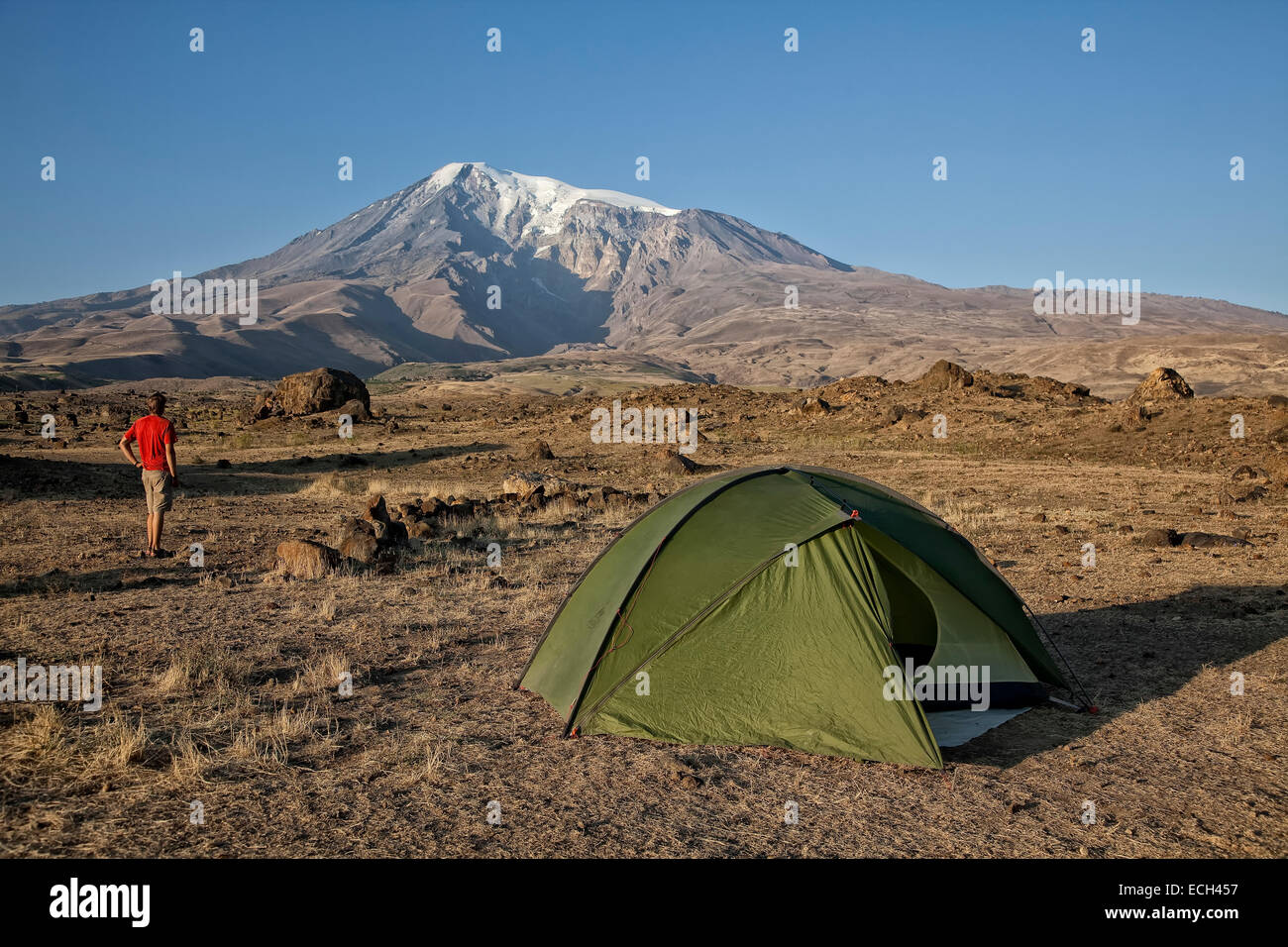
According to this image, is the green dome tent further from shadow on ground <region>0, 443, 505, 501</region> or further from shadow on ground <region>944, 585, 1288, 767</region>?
shadow on ground <region>0, 443, 505, 501</region>

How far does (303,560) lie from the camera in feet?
37.3

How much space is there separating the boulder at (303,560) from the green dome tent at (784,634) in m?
4.95

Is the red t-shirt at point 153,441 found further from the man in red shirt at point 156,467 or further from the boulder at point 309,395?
the boulder at point 309,395

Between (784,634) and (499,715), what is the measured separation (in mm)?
2289

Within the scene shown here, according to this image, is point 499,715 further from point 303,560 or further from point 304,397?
point 304,397

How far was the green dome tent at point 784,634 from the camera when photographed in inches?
248

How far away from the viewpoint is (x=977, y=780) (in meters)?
5.84

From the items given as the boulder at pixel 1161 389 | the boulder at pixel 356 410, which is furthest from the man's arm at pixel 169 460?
the boulder at pixel 1161 389

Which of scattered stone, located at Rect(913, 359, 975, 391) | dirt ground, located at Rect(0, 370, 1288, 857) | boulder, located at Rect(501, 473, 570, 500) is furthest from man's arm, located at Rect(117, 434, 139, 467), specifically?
scattered stone, located at Rect(913, 359, 975, 391)

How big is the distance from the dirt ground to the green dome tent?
0.75 ft

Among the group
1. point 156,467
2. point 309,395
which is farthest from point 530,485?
point 309,395

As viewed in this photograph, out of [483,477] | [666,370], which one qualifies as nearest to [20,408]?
[483,477]

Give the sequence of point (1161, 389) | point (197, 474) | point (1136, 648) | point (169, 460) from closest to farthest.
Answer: point (1136, 648) < point (169, 460) < point (197, 474) < point (1161, 389)
